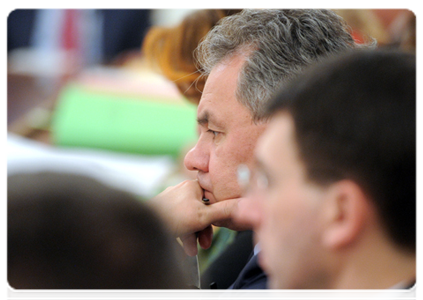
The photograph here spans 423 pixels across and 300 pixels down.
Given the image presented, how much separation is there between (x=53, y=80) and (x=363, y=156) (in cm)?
373

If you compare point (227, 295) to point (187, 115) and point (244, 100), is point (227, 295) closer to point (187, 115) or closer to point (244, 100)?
point (244, 100)

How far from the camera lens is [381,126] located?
0.72m

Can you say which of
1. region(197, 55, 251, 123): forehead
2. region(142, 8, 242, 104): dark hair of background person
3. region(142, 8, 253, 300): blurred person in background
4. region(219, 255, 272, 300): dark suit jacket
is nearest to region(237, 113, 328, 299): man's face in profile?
region(219, 255, 272, 300): dark suit jacket

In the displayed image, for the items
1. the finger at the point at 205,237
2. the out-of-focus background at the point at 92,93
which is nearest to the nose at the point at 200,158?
the finger at the point at 205,237

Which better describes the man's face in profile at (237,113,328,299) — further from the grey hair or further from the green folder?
the green folder

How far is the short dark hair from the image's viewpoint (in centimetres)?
72

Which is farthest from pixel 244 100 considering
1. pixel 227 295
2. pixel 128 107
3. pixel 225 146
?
pixel 128 107

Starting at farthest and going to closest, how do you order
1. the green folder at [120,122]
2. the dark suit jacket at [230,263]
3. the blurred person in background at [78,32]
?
the green folder at [120,122]
the blurred person in background at [78,32]
the dark suit jacket at [230,263]

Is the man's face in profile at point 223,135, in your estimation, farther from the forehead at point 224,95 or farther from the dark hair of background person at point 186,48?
the dark hair of background person at point 186,48

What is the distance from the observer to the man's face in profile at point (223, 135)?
58.4 inches

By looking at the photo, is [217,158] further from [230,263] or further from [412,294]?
[412,294]

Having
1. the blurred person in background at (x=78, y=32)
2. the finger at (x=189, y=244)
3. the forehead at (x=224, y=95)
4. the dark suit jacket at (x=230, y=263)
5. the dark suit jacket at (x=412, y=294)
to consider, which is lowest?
the dark suit jacket at (x=230, y=263)

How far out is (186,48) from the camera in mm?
2221

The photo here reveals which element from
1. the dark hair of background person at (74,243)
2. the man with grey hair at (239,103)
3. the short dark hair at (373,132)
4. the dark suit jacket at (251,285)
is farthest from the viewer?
the man with grey hair at (239,103)
